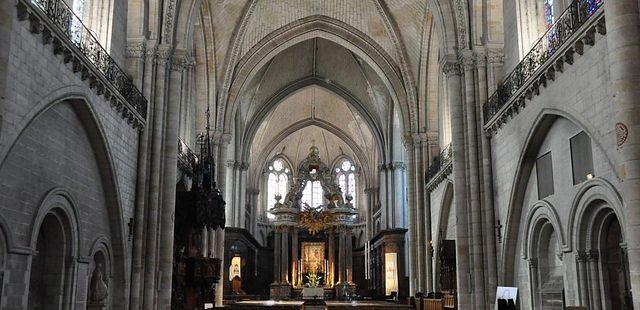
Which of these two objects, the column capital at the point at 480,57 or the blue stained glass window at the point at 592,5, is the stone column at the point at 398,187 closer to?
the column capital at the point at 480,57

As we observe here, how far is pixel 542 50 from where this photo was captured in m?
15.0

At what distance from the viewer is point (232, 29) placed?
27688mm

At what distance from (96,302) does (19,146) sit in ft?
16.2

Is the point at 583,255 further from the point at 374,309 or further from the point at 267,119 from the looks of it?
the point at 267,119

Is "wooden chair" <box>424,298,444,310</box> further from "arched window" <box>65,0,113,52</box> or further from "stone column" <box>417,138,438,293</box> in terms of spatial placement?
"arched window" <box>65,0,113,52</box>

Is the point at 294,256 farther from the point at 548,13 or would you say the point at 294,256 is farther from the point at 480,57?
the point at 548,13

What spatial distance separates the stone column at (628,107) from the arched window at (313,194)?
127 ft

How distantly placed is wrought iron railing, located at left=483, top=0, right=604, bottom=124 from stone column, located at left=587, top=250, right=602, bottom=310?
400 cm

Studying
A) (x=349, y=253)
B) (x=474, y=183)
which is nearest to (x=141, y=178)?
(x=474, y=183)

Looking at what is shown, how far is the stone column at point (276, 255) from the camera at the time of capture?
136 feet

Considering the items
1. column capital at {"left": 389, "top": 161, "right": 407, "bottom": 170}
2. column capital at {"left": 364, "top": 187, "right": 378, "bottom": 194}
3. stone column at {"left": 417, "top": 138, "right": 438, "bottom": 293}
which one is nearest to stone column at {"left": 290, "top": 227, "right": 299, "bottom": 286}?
column capital at {"left": 364, "top": 187, "right": 378, "bottom": 194}

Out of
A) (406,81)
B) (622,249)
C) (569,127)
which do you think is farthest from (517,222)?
(406,81)

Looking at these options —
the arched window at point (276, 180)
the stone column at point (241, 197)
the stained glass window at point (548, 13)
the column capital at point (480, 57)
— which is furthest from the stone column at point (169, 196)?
the arched window at point (276, 180)

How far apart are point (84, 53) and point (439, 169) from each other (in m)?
15.0
